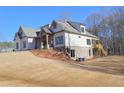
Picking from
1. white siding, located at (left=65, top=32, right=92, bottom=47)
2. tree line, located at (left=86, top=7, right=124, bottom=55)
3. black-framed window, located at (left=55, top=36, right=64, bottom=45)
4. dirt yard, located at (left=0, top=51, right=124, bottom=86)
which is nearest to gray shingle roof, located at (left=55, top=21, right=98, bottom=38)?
white siding, located at (left=65, top=32, right=92, bottom=47)

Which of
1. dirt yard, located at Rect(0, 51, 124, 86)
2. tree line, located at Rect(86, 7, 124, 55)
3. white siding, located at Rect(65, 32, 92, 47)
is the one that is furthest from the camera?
white siding, located at Rect(65, 32, 92, 47)

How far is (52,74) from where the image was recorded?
800cm

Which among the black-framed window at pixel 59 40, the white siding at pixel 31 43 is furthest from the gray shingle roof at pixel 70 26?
the white siding at pixel 31 43

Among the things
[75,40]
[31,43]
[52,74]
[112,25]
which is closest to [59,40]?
[75,40]

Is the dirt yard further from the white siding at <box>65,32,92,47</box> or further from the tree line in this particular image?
the white siding at <box>65,32,92,47</box>

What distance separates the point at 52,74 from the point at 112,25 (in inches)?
133

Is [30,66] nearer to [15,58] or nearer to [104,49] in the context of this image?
[15,58]

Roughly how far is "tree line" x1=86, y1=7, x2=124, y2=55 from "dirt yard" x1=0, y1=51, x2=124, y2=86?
61 cm

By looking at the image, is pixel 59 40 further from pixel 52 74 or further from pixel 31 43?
pixel 52 74

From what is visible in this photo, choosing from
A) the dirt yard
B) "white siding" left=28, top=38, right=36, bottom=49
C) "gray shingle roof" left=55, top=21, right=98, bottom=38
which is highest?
"gray shingle roof" left=55, top=21, right=98, bottom=38

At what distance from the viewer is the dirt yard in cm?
705

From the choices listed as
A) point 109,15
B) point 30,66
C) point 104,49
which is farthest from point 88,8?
point 30,66
